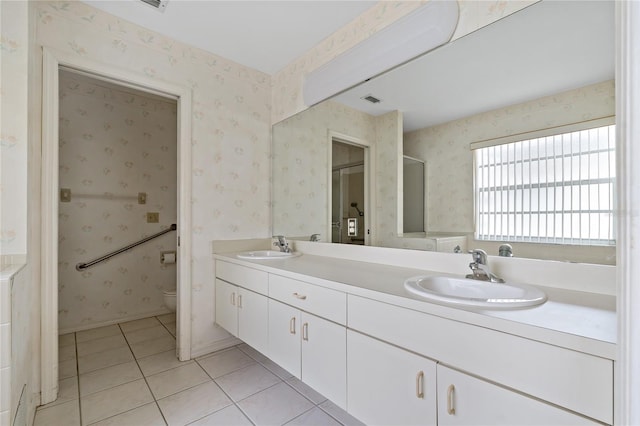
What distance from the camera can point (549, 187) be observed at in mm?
1193

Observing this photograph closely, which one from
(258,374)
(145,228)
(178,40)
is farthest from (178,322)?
(178,40)

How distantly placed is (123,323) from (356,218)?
2.57m

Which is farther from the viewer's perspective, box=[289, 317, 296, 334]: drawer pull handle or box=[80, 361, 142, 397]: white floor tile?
Result: box=[80, 361, 142, 397]: white floor tile

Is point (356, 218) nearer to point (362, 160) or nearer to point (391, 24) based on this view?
point (362, 160)

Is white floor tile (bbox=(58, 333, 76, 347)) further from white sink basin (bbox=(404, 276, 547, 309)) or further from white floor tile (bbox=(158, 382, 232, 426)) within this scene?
white sink basin (bbox=(404, 276, 547, 309))

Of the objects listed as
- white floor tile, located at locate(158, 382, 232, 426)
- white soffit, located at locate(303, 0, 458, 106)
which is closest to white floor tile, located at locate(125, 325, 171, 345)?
white floor tile, located at locate(158, 382, 232, 426)

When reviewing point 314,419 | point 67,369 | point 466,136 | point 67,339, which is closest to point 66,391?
point 67,369

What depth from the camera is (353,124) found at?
2051 mm

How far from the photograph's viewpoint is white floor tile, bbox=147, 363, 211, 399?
1761 millimetres

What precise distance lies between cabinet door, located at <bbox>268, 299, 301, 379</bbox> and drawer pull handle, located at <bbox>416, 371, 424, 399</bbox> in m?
0.66

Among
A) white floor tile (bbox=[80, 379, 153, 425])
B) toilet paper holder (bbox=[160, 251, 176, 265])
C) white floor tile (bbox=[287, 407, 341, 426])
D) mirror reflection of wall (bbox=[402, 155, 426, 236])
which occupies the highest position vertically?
mirror reflection of wall (bbox=[402, 155, 426, 236])

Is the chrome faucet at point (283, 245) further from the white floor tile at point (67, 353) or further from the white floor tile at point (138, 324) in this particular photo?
the white floor tile at point (67, 353)

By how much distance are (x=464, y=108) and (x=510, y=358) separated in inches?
45.6

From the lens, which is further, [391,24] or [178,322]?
[178,322]
